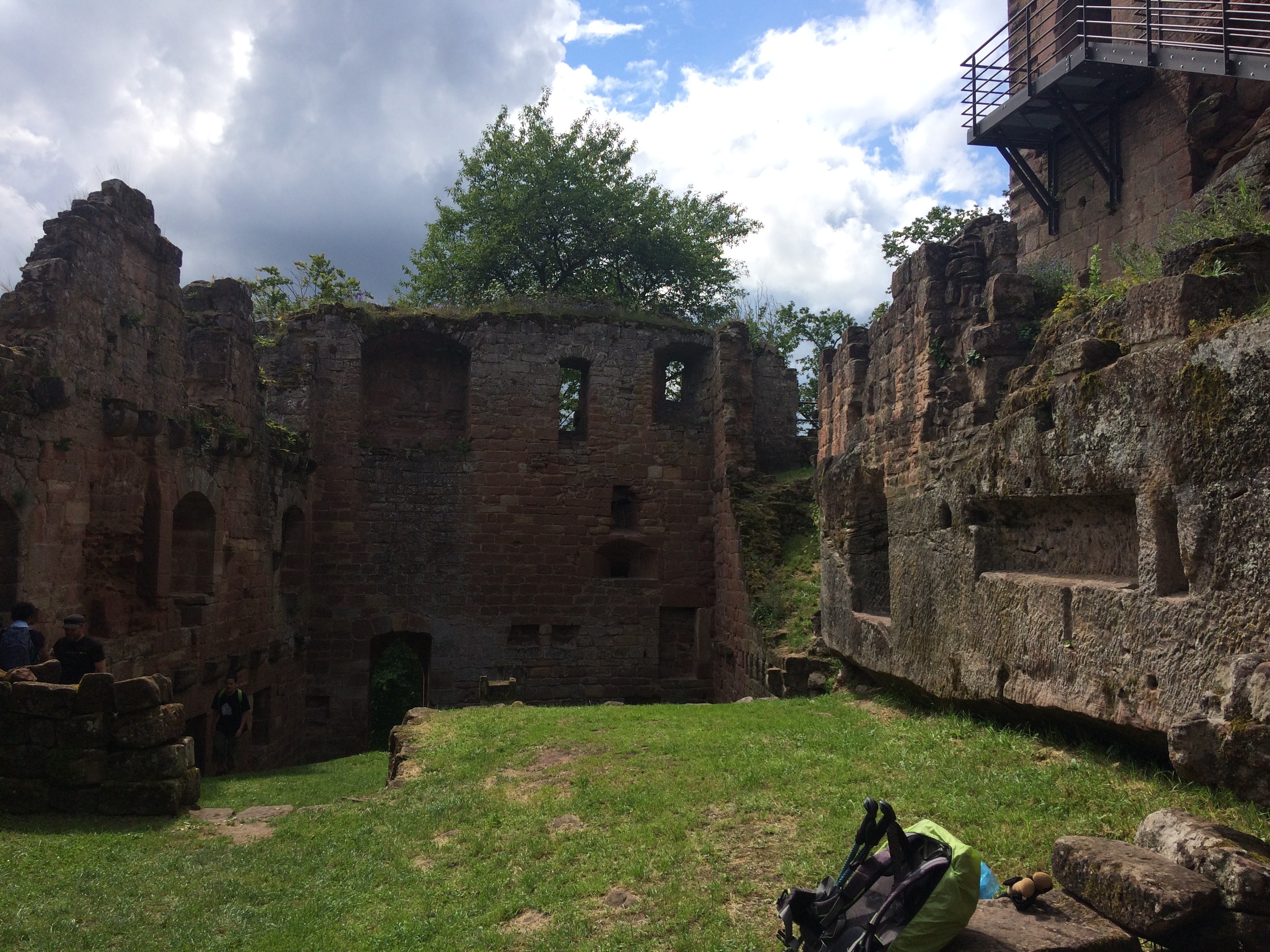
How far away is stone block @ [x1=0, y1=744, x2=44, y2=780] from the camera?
691cm

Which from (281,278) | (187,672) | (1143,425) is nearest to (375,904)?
(1143,425)

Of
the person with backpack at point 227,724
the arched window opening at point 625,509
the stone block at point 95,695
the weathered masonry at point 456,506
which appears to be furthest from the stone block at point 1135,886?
the arched window opening at point 625,509

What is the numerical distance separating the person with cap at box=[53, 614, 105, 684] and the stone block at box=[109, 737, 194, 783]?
1107 mm

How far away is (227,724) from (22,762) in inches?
196

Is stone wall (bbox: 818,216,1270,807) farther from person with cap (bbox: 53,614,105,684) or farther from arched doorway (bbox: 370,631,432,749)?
arched doorway (bbox: 370,631,432,749)

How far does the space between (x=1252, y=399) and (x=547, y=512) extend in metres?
14.0

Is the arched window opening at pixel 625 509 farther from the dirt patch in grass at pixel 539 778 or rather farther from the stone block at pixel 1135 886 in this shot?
the stone block at pixel 1135 886

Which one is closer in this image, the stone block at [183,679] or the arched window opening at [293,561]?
the stone block at [183,679]

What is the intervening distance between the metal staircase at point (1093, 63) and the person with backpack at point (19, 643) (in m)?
12.7

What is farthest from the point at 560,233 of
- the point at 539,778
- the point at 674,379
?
the point at 539,778

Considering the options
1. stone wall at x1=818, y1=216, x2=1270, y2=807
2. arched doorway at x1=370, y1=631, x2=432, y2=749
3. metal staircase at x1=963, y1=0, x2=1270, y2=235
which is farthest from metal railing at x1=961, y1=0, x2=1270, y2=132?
arched doorway at x1=370, y1=631, x2=432, y2=749

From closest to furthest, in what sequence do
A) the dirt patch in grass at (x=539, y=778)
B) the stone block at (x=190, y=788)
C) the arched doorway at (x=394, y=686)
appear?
the dirt patch in grass at (x=539, y=778)
the stone block at (x=190, y=788)
the arched doorway at (x=394, y=686)

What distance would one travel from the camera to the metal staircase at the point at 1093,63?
34.0 feet

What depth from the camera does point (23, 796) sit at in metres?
6.86
